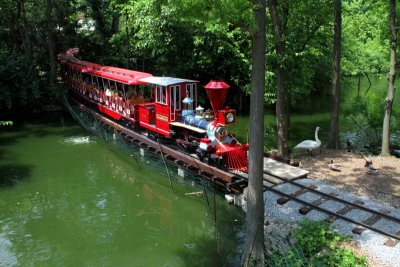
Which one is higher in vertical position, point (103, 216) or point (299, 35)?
point (299, 35)

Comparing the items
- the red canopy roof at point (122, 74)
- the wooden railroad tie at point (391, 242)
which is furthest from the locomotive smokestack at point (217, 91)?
the wooden railroad tie at point (391, 242)

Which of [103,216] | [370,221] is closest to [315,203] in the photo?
[370,221]

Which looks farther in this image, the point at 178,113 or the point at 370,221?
the point at 178,113

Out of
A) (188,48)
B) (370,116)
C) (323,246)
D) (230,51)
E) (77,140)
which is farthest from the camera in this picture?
(188,48)

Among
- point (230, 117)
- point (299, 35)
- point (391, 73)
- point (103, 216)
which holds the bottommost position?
point (103, 216)

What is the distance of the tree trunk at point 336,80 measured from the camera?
14987mm

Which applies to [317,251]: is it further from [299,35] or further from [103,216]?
[299,35]

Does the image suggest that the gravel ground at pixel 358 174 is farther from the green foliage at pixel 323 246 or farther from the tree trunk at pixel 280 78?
the green foliage at pixel 323 246

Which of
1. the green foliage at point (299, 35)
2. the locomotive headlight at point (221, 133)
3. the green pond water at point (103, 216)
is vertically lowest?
the green pond water at point (103, 216)

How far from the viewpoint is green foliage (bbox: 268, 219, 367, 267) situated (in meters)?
7.86

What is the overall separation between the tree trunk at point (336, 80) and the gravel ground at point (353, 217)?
16.2ft

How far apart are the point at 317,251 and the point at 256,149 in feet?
8.96

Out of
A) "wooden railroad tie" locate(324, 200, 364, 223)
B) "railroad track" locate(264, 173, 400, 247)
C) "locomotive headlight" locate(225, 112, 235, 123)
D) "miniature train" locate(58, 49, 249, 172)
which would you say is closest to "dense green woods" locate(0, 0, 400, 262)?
"locomotive headlight" locate(225, 112, 235, 123)

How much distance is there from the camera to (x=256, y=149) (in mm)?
7777
